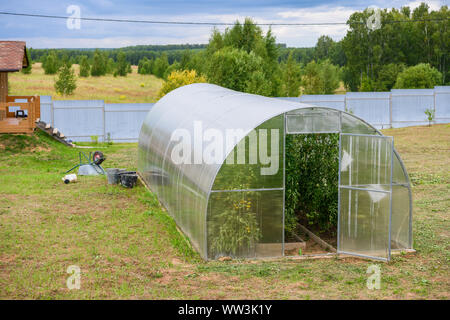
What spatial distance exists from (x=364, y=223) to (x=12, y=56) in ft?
60.4

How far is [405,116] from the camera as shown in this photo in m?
33.8

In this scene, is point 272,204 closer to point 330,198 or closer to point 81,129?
point 330,198

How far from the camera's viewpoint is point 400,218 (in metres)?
9.94

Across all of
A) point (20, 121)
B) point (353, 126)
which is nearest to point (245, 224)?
point (353, 126)

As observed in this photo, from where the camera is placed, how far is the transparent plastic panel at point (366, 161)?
30.8ft

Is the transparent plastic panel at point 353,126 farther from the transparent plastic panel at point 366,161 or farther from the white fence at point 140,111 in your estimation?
the white fence at point 140,111

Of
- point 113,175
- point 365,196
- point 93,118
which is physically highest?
point 93,118

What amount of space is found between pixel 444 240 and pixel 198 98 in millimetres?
7394

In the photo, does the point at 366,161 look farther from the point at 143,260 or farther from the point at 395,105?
the point at 395,105

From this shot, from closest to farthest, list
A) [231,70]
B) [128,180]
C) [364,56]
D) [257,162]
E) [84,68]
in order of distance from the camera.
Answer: [257,162] < [128,180] < [231,70] < [364,56] < [84,68]

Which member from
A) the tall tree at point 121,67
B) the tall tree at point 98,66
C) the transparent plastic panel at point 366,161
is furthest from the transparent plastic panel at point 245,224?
the tall tree at point 121,67

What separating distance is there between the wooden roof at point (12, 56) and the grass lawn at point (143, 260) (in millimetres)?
7747

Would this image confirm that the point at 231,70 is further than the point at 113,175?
Yes

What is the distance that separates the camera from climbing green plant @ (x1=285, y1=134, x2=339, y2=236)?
1078 cm
